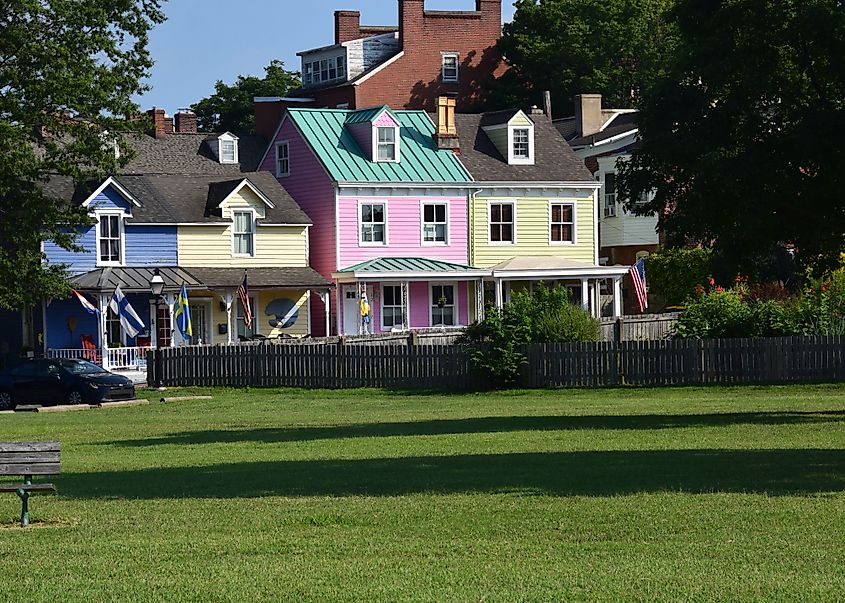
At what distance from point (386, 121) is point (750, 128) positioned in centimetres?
3306

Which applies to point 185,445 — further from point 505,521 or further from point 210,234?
point 210,234

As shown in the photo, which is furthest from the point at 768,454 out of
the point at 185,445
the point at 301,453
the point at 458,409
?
the point at 458,409

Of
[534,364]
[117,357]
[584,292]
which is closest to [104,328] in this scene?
[117,357]

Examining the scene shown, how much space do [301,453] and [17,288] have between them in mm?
23889

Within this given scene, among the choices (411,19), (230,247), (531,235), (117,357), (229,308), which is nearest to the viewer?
(117,357)

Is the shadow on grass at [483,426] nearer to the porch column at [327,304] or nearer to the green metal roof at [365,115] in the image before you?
the porch column at [327,304]

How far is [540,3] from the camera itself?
92.1m

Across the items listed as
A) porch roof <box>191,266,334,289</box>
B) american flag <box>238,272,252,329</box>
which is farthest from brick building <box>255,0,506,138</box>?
american flag <box>238,272,252,329</box>

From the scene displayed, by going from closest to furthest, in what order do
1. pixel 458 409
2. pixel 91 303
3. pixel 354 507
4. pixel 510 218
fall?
1. pixel 354 507
2. pixel 458 409
3. pixel 91 303
4. pixel 510 218

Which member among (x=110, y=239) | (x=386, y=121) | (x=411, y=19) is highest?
(x=411, y=19)

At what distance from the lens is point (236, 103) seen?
102 metres

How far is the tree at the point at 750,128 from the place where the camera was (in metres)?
26.0

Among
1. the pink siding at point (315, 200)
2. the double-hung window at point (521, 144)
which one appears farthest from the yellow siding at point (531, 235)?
the pink siding at point (315, 200)

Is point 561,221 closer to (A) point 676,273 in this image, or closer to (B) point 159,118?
(A) point 676,273
